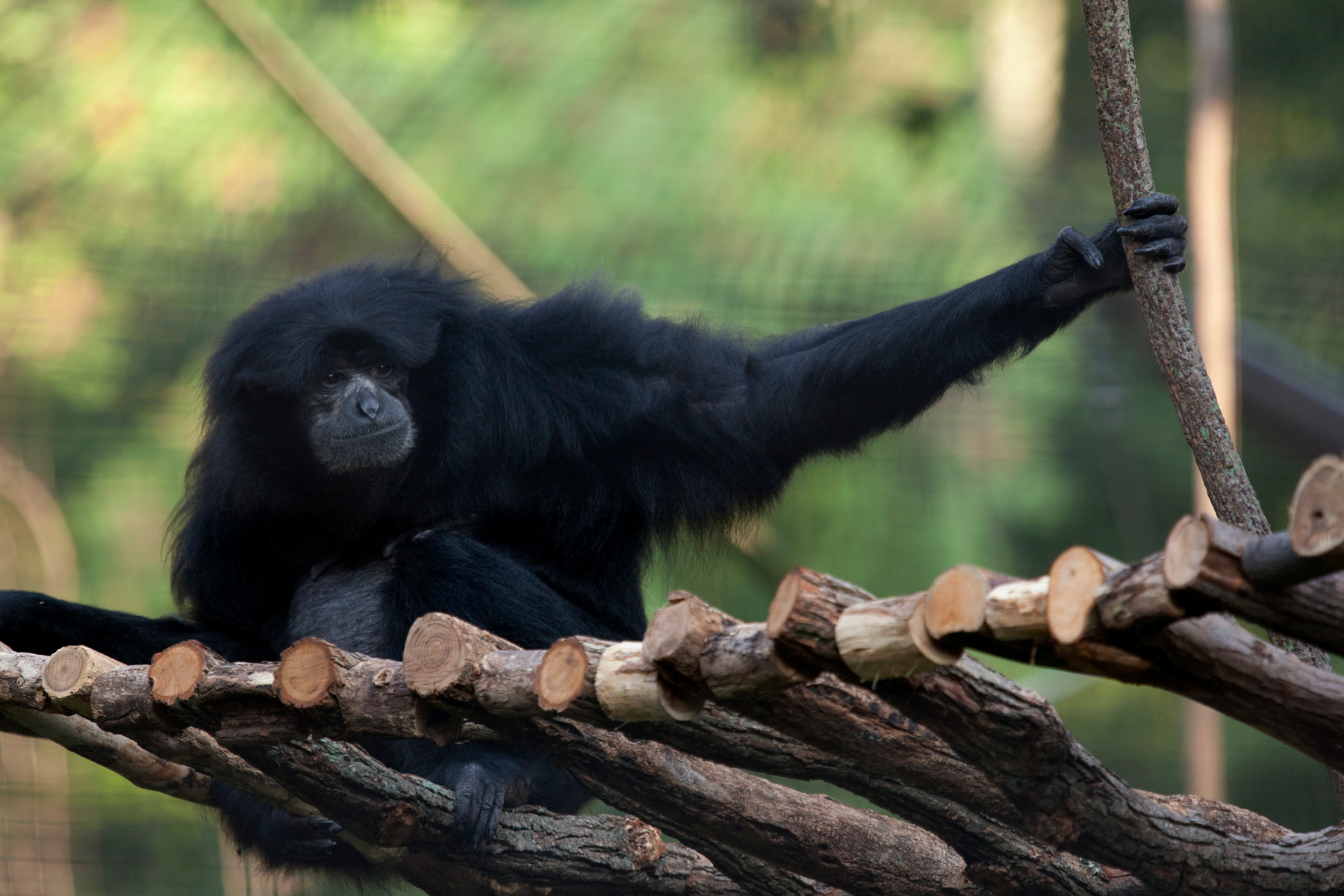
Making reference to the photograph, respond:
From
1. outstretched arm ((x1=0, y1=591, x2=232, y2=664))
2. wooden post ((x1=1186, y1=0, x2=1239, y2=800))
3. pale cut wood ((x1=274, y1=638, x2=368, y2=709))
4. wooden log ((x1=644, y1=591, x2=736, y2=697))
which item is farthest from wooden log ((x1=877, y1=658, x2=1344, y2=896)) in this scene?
outstretched arm ((x1=0, y1=591, x2=232, y2=664))

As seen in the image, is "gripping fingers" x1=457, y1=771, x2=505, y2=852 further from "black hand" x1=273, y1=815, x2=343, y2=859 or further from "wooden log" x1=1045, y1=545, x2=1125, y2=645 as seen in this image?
"wooden log" x1=1045, y1=545, x2=1125, y2=645

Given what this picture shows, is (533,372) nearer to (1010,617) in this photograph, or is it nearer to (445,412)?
(445,412)

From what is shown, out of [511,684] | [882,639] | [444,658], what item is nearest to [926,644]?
[882,639]

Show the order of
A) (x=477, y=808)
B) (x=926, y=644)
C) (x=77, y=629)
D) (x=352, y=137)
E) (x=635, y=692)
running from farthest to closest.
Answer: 1. (x=352, y=137)
2. (x=77, y=629)
3. (x=477, y=808)
4. (x=635, y=692)
5. (x=926, y=644)

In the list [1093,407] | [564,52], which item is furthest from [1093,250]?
[564,52]

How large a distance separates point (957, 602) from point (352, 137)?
4465 millimetres

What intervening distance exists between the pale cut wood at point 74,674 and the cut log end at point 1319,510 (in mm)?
1863

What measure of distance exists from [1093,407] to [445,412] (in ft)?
11.3

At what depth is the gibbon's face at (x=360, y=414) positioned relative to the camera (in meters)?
2.82

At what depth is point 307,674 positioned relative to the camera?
183 centimetres

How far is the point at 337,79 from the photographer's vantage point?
5.23m

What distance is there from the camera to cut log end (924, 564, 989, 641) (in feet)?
4.16

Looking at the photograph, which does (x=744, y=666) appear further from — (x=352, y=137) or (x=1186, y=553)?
(x=352, y=137)

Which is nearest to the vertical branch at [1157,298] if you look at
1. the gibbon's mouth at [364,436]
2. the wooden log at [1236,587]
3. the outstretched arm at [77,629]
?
the wooden log at [1236,587]
